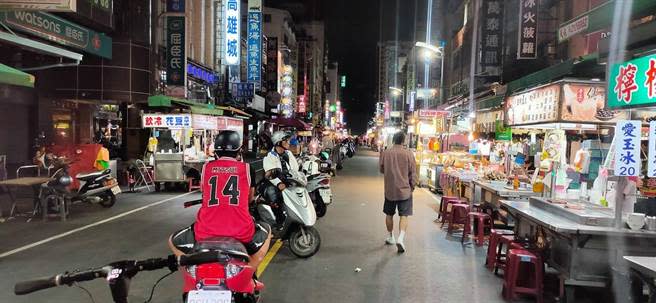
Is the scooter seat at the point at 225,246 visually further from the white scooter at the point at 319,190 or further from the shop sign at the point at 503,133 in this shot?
the shop sign at the point at 503,133

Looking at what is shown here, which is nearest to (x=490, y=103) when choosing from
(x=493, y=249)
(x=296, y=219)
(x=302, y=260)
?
(x=493, y=249)

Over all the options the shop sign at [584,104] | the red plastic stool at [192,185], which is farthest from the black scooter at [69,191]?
the shop sign at [584,104]

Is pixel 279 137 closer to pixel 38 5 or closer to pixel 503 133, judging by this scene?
pixel 38 5

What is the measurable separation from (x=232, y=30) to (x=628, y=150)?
82.3 ft

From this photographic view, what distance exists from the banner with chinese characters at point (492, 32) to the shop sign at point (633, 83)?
1884 cm

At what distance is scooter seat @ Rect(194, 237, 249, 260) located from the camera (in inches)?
153

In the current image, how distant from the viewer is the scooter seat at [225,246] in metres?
3.90

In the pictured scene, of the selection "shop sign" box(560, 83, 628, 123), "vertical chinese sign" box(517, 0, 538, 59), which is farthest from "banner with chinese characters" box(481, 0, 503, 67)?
"shop sign" box(560, 83, 628, 123)

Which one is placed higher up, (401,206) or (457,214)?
(401,206)

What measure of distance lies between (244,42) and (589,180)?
3395 centimetres

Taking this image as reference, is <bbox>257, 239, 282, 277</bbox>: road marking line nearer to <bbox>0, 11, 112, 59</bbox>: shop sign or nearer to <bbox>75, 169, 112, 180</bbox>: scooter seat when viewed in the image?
<bbox>75, 169, 112, 180</bbox>: scooter seat

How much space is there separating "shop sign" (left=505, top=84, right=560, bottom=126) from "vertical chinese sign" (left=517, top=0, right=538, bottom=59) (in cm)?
815

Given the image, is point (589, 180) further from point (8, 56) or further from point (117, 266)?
point (8, 56)

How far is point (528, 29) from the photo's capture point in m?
18.6
